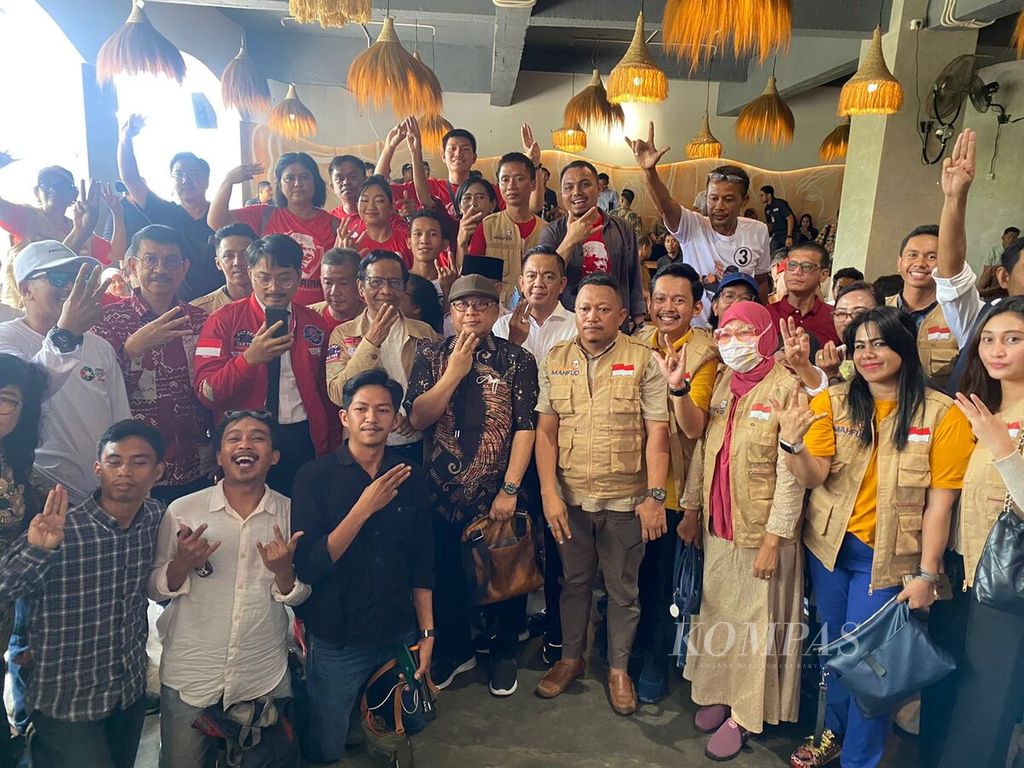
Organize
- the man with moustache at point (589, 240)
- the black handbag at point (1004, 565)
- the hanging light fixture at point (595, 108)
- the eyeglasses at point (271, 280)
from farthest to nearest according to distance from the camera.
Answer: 1. the hanging light fixture at point (595, 108)
2. the man with moustache at point (589, 240)
3. the eyeglasses at point (271, 280)
4. the black handbag at point (1004, 565)

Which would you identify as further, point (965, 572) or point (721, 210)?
point (721, 210)

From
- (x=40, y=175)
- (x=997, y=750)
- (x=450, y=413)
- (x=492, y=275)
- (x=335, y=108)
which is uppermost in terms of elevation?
(x=335, y=108)

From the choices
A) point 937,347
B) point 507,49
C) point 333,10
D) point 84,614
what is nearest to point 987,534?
point 937,347

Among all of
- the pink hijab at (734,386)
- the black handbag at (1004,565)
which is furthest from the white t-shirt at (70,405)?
the black handbag at (1004,565)

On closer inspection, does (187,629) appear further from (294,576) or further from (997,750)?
(997,750)

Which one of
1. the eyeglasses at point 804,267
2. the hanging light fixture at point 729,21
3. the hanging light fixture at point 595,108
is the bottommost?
the eyeglasses at point 804,267

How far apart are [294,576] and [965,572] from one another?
6.98 feet

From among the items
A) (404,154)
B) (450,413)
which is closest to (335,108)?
(404,154)

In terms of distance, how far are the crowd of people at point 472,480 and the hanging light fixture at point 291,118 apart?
16.9ft

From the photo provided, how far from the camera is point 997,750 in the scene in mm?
2002

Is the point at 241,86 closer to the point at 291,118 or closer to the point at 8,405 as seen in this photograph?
the point at 291,118

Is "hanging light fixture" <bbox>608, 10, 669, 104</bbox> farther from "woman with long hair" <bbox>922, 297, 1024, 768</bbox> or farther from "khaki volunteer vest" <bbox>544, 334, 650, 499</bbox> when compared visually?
"woman with long hair" <bbox>922, 297, 1024, 768</bbox>

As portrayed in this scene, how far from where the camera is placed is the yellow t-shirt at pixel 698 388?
8.39 ft

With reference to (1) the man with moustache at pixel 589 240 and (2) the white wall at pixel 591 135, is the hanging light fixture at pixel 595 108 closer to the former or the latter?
A: (2) the white wall at pixel 591 135
